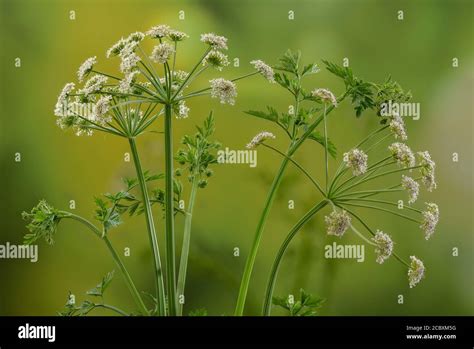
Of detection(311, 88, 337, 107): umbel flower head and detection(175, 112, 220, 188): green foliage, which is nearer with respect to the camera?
detection(311, 88, 337, 107): umbel flower head

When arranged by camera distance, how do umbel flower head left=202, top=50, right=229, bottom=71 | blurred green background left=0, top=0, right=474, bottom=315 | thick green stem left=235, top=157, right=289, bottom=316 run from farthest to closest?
1. blurred green background left=0, top=0, right=474, bottom=315
2. thick green stem left=235, top=157, right=289, bottom=316
3. umbel flower head left=202, top=50, right=229, bottom=71

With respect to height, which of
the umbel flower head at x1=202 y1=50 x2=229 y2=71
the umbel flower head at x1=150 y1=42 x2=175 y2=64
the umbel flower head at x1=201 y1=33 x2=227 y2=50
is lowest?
the umbel flower head at x1=150 y1=42 x2=175 y2=64

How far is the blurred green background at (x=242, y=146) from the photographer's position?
6.37 ft

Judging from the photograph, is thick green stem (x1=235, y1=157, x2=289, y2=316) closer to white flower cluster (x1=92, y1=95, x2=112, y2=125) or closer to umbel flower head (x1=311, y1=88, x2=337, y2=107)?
umbel flower head (x1=311, y1=88, x2=337, y2=107)

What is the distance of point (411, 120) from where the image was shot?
6.48ft

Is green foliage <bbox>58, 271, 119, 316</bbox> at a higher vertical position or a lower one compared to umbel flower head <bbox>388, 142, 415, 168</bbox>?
lower

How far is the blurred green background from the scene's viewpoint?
1940 mm

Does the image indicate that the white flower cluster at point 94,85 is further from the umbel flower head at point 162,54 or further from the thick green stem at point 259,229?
the thick green stem at point 259,229

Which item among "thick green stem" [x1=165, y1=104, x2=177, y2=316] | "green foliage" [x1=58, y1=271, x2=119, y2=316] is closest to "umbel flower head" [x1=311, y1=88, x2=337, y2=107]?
"thick green stem" [x1=165, y1=104, x2=177, y2=316]

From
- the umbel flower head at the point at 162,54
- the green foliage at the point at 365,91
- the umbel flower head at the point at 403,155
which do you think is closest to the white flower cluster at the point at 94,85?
the umbel flower head at the point at 162,54

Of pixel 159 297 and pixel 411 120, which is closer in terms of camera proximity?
pixel 159 297

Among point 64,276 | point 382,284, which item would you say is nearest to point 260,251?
point 382,284

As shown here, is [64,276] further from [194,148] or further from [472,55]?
[472,55]
